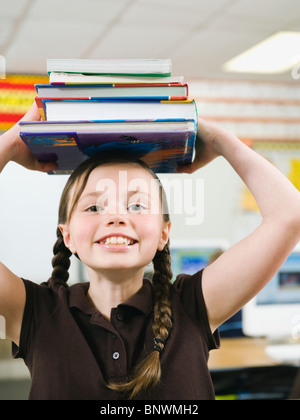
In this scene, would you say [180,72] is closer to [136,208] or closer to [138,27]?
[138,27]

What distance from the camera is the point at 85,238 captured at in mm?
628

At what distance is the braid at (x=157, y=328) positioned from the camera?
0.61 m

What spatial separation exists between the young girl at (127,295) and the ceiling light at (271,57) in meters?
1.85

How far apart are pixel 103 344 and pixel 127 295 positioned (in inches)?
3.0

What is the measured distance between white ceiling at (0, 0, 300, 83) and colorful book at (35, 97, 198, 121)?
1.36m

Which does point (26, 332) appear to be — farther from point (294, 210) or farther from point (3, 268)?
point (294, 210)

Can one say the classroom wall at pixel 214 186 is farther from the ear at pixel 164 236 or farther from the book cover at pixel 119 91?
the book cover at pixel 119 91

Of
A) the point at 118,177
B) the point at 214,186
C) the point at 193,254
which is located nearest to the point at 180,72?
the point at 214,186

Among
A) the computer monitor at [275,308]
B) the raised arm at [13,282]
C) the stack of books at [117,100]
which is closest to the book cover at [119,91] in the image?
the stack of books at [117,100]

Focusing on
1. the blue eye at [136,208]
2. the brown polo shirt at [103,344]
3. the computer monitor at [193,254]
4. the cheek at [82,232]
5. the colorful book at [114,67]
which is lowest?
the brown polo shirt at [103,344]

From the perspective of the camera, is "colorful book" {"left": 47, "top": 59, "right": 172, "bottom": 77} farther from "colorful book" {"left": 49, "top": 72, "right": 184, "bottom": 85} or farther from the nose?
the nose

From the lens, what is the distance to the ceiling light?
2332 mm

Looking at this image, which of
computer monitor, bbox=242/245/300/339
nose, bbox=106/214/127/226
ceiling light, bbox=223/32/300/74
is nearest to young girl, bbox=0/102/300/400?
nose, bbox=106/214/127/226

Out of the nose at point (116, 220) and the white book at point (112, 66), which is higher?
the white book at point (112, 66)
